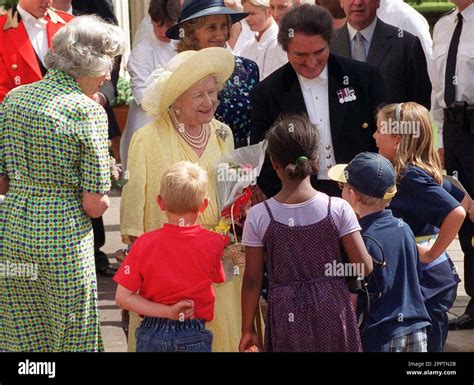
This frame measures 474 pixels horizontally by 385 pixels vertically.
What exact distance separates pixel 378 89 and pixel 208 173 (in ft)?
3.64

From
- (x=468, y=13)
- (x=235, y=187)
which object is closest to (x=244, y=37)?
(x=468, y=13)

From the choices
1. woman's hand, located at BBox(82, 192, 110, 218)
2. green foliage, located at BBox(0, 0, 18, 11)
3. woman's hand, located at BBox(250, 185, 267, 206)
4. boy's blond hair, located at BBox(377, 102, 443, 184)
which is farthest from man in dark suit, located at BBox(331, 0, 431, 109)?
green foliage, located at BBox(0, 0, 18, 11)

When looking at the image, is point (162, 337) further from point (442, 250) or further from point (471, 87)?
point (471, 87)

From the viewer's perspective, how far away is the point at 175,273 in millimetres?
5359

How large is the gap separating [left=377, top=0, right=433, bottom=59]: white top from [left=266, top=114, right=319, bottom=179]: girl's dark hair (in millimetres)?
3038

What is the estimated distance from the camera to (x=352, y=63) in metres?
6.64

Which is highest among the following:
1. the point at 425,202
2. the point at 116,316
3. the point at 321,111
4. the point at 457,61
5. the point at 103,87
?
the point at 457,61

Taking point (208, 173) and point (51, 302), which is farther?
point (208, 173)

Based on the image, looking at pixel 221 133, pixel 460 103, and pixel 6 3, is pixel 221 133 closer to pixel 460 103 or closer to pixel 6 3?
pixel 460 103

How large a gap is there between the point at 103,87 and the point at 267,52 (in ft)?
4.68

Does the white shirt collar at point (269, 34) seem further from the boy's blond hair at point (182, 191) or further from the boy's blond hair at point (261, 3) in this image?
the boy's blond hair at point (182, 191)

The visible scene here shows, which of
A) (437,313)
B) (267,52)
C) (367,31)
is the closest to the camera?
(437,313)

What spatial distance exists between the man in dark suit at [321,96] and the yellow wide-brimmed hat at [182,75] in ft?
1.50
